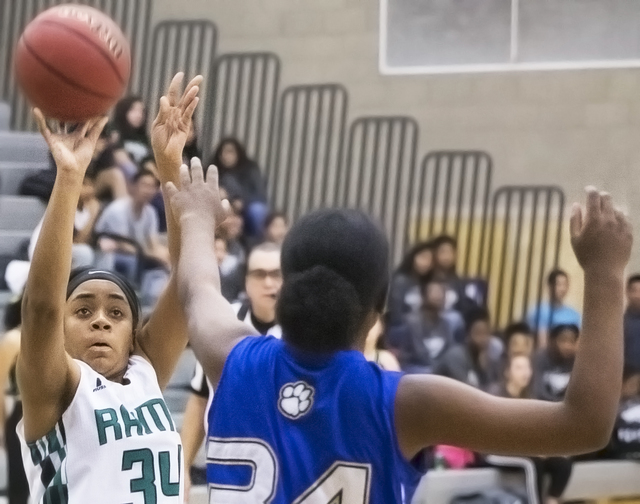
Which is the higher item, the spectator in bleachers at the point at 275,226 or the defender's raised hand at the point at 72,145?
the defender's raised hand at the point at 72,145

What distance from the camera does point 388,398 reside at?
1808 mm

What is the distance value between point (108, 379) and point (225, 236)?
425 centimetres

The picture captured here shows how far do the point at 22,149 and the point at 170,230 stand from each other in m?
5.60

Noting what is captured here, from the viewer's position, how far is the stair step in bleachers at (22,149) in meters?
7.95

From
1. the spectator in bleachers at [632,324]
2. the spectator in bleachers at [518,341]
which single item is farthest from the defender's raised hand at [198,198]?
the spectator in bleachers at [632,324]

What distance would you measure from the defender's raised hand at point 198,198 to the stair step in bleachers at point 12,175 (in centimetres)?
570

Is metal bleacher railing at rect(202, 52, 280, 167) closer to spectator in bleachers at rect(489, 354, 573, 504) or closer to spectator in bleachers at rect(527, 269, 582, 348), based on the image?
spectator in bleachers at rect(527, 269, 582, 348)

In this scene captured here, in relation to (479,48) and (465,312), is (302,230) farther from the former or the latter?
(479,48)

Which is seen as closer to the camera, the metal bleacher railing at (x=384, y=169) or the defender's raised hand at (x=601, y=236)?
the defender's raised hand at (x=601, y=236)

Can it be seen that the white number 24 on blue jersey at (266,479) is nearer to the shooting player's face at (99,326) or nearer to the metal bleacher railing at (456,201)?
the shooting player's face at (99,326)

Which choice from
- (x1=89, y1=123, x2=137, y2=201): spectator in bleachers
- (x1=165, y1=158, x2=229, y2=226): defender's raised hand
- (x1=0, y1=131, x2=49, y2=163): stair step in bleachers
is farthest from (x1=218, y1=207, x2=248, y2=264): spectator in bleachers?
(x1=165, y1=158, x2=229, y2=226): defender's raised hand

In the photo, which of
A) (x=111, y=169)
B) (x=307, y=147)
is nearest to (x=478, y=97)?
(x=307, y=147)

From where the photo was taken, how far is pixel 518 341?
7.48m

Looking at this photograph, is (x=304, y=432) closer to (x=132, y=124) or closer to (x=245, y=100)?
(x=132, y=124)
